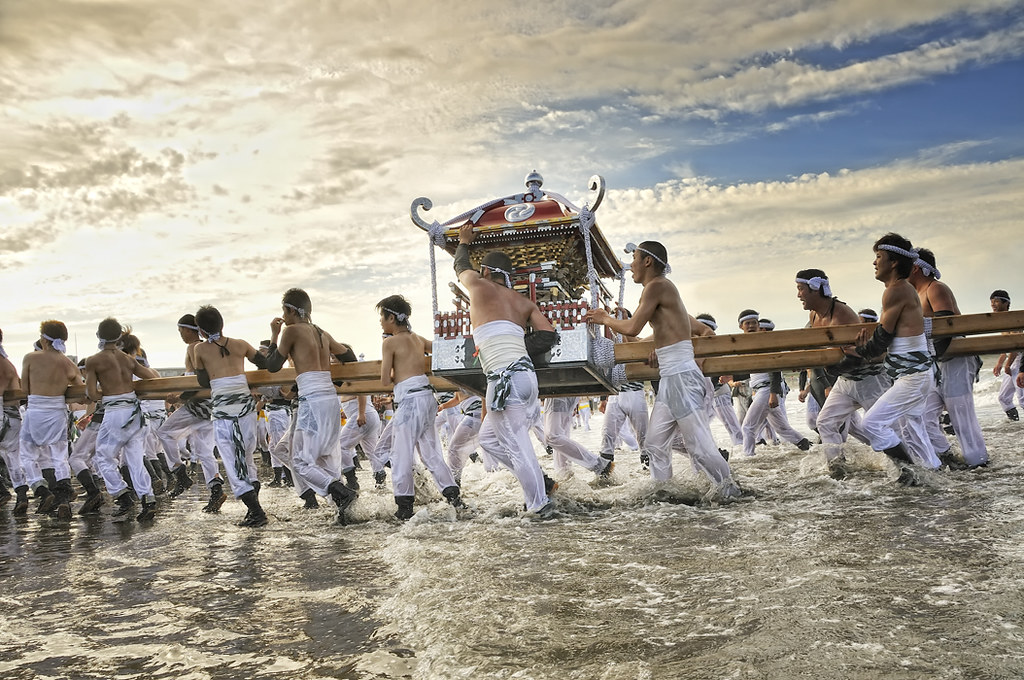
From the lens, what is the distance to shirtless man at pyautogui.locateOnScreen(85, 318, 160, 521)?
8258 millimetres

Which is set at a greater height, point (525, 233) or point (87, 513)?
point (525, 233)

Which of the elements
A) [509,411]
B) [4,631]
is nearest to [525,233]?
[509,411]

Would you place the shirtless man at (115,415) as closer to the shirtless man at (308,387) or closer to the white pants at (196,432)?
the white pants at (196,432)

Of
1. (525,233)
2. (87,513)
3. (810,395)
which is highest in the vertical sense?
(525,233)

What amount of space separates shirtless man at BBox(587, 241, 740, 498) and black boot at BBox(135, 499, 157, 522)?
16.1 feet

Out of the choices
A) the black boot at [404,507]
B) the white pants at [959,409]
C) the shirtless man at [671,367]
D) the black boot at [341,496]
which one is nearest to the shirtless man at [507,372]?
the shirtless man at [671,367]

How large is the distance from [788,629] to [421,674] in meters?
1.26

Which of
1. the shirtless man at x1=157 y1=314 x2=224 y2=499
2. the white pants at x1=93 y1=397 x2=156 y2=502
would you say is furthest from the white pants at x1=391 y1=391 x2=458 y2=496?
the white pants at x1=93 y1=397 x2=156 y2=502

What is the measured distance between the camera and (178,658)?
9.36 ft

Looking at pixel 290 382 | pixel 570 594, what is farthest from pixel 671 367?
pixel 290 382

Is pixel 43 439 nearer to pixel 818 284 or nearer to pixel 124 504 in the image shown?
pixel 124 504

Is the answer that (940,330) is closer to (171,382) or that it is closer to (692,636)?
(692,636)

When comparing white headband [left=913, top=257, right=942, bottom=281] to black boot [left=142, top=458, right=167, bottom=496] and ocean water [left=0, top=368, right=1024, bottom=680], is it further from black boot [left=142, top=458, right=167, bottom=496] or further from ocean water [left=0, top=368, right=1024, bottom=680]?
black boot [left=142, top=458, right=167, bottom=496]

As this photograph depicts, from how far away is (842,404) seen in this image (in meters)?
7.11
